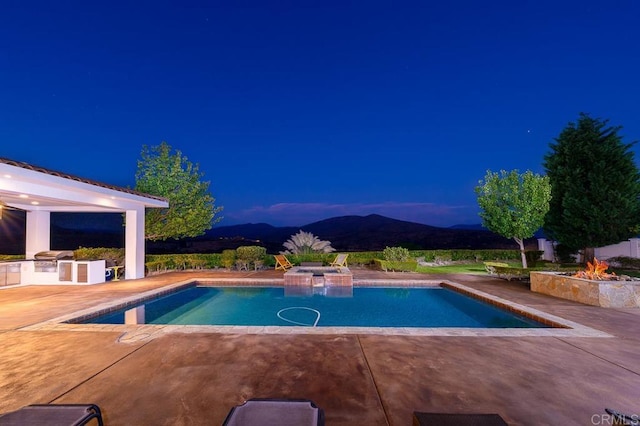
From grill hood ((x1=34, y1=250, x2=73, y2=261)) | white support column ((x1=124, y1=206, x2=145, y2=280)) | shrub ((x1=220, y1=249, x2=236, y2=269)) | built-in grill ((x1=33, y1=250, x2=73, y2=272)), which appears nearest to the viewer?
built-in grill ((x1=33, y1=250, x2=73, y2=272))

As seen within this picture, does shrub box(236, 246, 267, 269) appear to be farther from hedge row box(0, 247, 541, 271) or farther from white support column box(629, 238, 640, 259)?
white support column box(629, 238, 640, 259)

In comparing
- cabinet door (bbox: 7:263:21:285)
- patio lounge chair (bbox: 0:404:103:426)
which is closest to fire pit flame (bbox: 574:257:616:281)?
patio lounge chair (bbox: 0:404:103:426)

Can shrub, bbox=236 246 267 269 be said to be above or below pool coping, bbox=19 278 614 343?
above

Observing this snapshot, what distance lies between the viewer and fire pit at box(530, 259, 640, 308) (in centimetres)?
662

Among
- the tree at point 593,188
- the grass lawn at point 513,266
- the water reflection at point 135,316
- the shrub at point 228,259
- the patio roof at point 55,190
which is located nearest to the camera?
the water reflection at point 135,316

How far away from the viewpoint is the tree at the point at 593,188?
13.3 m

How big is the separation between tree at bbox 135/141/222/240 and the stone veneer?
14.9 m

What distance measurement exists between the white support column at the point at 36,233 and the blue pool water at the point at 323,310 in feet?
23.2

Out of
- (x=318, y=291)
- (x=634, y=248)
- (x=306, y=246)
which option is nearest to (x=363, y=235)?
(x=306, y=246)

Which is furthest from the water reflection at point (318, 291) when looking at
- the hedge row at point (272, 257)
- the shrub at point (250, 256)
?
the shrub at point (250, 256)

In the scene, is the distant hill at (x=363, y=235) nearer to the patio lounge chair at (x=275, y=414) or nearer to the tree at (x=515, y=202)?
the tree at (x=515, y=202)

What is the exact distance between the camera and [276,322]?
6672 millimetres

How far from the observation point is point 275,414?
1.85 m

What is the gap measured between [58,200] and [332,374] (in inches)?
406
